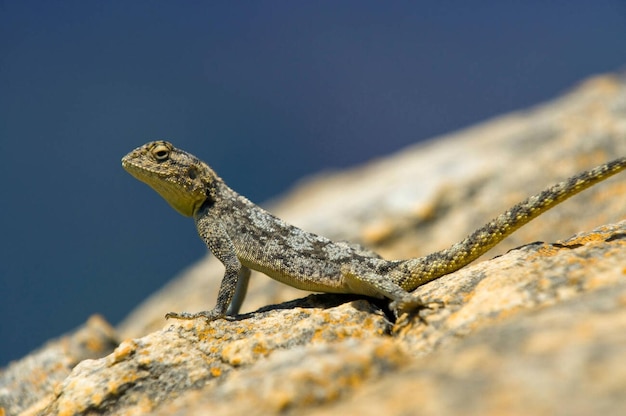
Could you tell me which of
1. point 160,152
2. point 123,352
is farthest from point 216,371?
point 160,152

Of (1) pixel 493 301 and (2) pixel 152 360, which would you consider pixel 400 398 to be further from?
(2) pixel 152 360

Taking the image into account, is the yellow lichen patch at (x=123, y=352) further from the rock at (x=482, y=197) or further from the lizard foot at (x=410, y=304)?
the rock at (x=482, y=197)

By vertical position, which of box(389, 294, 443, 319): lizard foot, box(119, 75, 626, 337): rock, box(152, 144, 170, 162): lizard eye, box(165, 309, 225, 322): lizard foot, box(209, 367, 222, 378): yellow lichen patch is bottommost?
box(209, 367, 222, 378): yellow lichen patch

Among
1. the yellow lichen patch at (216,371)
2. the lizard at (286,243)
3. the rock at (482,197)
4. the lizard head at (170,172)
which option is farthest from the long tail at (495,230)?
the rock at (482,197)

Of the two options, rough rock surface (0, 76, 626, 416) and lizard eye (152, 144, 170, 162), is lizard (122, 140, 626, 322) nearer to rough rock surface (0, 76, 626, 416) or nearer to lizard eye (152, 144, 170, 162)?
lizard eye (152, 144, 170, 162)

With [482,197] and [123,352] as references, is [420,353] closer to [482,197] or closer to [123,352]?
[123,352]

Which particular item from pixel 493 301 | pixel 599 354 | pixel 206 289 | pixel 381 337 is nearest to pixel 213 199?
pixel 381 337

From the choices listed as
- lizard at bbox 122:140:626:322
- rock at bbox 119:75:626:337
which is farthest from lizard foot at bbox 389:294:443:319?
rock at bbox 119:75:626:337
